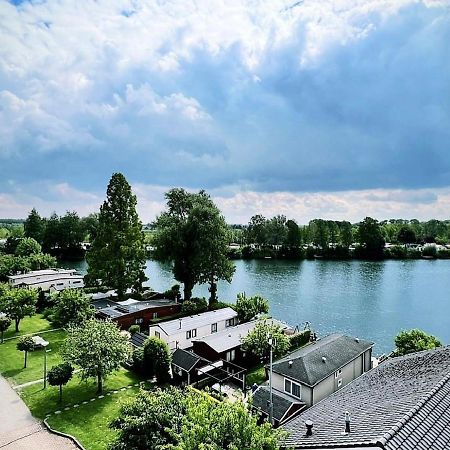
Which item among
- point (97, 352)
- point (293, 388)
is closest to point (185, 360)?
point (97, 352)

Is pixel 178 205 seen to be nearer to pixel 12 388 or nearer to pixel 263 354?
pixel 263 354

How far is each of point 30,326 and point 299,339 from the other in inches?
949

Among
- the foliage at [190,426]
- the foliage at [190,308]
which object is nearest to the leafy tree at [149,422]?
the foliage at [190,426]

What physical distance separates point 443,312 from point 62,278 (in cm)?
4876

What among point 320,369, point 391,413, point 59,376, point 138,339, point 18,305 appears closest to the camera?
point 391,413

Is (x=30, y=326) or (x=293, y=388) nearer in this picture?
(x=293, y=388)

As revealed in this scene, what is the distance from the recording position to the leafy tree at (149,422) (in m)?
13.0

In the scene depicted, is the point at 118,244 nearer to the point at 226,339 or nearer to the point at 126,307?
the point at 126,307

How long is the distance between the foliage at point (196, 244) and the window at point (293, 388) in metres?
23.1

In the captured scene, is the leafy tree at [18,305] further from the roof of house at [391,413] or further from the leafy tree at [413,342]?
A: the leafy tree at [413,342]

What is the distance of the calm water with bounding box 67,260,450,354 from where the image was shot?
4072 centimetres

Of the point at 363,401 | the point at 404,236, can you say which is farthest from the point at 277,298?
the point at 404,236

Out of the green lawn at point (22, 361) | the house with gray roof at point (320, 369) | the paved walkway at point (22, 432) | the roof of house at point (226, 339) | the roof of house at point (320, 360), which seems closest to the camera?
the paved walkway at point (22, 432)

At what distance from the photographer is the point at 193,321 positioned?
106 feet
